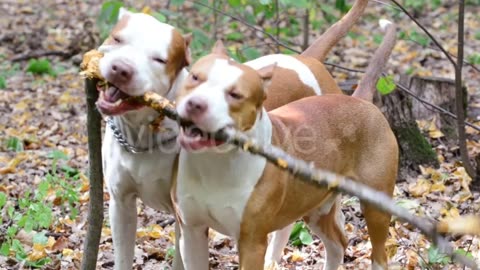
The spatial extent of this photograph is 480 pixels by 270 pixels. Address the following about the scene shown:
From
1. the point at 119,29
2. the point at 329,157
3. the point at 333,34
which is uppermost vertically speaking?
the point at 119,29

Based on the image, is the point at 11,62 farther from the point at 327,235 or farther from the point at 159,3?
the point at 327,235

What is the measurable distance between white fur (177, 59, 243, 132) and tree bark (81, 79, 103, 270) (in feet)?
2.45

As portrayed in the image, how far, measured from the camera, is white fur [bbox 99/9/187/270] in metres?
3.71

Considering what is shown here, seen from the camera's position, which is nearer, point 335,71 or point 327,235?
point 327,235

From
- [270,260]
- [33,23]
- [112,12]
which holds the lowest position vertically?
[33,23]

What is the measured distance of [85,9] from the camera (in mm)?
15266

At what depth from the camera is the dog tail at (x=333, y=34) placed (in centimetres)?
535

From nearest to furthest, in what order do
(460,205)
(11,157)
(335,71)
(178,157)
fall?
(178,157) < (460,205) < (11,157) < (335,71)

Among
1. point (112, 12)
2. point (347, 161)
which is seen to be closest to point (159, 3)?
point (112, 12)

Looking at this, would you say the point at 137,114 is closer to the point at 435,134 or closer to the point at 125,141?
the point at 125,141

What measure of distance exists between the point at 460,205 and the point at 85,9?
1070 centimetres

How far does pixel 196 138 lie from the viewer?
11.0ft

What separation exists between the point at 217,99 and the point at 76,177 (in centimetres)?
385

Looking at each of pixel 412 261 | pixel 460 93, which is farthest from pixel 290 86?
pixel 460 93
